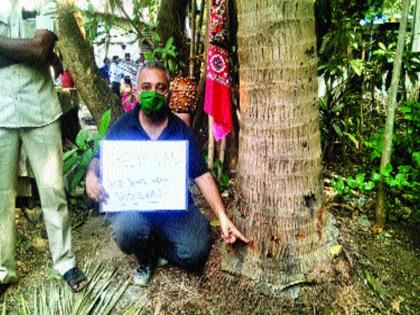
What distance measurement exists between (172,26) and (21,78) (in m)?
2.18

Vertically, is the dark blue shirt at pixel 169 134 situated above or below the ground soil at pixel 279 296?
above

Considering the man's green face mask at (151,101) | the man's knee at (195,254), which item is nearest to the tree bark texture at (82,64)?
the man's green face mask at (151,101)

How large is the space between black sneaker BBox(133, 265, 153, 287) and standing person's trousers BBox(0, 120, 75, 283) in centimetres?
42

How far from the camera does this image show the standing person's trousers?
2.55m

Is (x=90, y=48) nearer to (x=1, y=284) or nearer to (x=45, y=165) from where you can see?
(x=45, y=165)

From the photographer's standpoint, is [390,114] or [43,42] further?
[390,114]

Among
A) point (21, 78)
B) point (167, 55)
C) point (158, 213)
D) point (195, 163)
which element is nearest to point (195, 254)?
point (158, 213)

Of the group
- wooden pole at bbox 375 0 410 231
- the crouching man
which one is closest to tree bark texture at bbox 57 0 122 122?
the crouching man

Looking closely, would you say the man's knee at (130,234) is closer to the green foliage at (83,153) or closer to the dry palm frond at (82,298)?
the dry palm frond at (82,298)

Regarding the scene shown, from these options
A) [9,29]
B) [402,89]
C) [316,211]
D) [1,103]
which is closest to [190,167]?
[316,211]

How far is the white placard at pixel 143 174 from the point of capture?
94.0 inches

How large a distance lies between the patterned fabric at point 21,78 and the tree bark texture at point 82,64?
135 centimetres

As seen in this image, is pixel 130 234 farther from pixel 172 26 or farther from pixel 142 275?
pixel 172 26

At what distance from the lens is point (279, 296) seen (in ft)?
7.29
